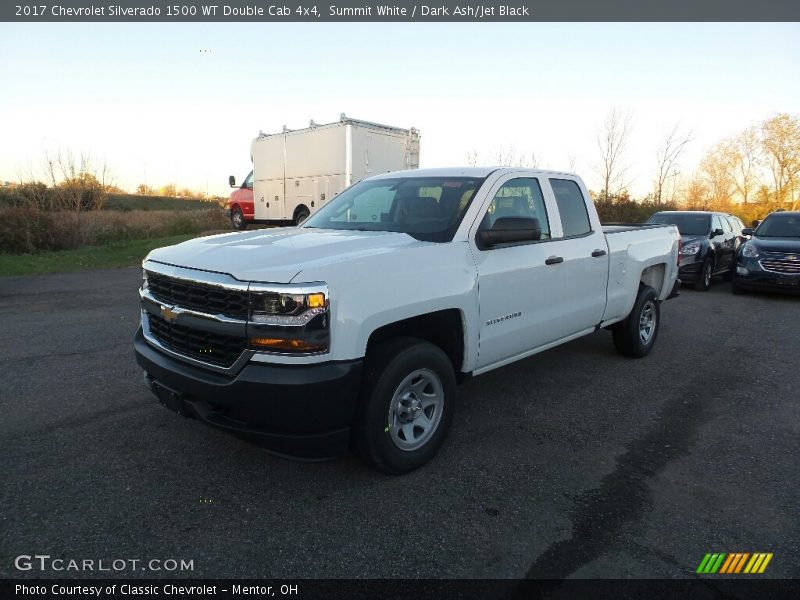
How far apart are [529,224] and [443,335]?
102 cm

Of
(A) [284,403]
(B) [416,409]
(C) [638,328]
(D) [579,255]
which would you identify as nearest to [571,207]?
(D) [579,255]

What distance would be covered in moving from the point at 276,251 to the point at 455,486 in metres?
1.83

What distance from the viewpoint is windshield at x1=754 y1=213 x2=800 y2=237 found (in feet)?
36.4

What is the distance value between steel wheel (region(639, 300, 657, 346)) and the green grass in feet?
42.9

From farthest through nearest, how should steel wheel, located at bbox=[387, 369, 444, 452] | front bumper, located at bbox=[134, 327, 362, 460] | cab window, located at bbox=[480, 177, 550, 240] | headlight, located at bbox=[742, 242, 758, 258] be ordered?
headlight, located at bbox=[742, 242, 758, 258] → cab window, located at bbox=[480, 177, 550, 240] → steel wheel, located at bbox=[387, 369, 444, 452] → front bumper, located at bbox=[134, 327, 362, 460]

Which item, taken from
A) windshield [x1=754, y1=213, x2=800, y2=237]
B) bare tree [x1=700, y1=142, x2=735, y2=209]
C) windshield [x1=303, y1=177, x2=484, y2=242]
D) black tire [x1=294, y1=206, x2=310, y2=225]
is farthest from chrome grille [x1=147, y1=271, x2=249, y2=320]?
bare tree [x1=700, y1=142, x2=735, y2=209]

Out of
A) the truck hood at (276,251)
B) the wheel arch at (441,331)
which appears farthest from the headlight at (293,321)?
the wheel arch at (441,331)

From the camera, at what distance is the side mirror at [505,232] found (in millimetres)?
3578

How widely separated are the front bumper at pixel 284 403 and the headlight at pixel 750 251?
10879mm

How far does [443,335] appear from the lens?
3568 mm

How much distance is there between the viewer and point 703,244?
11.5 metres

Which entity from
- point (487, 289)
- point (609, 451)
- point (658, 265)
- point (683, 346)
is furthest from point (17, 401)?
point (683, 346)

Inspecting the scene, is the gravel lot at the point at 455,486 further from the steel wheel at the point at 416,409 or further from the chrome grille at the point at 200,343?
the chrome grille at the point at 200,343

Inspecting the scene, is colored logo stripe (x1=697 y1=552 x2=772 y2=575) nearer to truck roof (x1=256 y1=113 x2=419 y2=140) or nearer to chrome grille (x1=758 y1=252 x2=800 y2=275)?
chrome grille (x1=758 y1=252 x2=800 y2=275)
